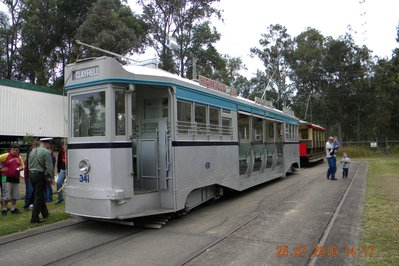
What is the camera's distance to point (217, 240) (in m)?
6.04

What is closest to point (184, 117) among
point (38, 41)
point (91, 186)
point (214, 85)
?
point (214, 85)

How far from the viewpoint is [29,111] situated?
2672cm

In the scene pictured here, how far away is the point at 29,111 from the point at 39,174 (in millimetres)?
21542

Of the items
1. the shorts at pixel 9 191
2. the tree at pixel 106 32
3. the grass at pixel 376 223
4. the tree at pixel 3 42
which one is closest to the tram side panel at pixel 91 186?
the grass at pixel 376 223

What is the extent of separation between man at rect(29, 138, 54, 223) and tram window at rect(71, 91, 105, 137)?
1190mm

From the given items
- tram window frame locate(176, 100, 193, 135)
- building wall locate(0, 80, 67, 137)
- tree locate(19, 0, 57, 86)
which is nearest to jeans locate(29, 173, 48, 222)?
tram window frame locate(176, 100, 193, 135)

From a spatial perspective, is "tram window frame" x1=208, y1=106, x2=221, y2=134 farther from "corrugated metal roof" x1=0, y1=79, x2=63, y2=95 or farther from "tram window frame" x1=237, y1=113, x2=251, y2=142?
"corrugated metal roof" x1=0, y1=79, x2=63, y2=95

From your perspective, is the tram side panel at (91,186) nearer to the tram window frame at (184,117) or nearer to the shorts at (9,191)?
the tram window frame at (184,117)

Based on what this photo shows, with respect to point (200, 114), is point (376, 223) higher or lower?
lower

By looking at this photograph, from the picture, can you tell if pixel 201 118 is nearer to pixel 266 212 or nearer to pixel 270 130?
pixel 266 212

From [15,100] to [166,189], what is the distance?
22.5 metres

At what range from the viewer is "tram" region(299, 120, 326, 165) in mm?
23109

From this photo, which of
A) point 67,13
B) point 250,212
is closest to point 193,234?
point 250,212

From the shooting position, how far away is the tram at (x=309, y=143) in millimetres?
23109
